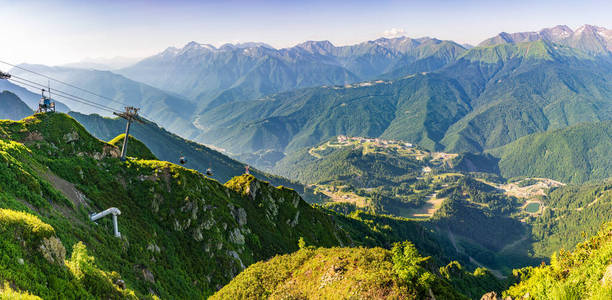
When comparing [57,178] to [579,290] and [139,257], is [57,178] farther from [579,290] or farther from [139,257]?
[579,290]

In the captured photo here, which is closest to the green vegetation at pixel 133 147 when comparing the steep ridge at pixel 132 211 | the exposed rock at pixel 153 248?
the steep ridge at pixel 132 211

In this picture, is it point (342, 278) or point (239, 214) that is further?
point (239, 214)

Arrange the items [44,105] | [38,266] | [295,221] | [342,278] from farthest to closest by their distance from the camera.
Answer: [295,221], [44,105], [342,278], [38,266]

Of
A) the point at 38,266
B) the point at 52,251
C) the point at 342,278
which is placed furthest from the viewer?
the point at 342,278

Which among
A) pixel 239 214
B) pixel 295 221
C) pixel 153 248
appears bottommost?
pixel 295 221

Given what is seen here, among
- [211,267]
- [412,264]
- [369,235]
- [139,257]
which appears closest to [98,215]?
[139,257]

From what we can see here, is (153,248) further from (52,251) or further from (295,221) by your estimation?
(295,221)

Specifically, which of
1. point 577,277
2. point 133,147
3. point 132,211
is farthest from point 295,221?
point 577,277

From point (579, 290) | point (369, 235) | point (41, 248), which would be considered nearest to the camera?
point (41, 248)

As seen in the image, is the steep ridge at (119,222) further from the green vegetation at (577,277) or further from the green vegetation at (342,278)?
the green vegetation at (577,277)
